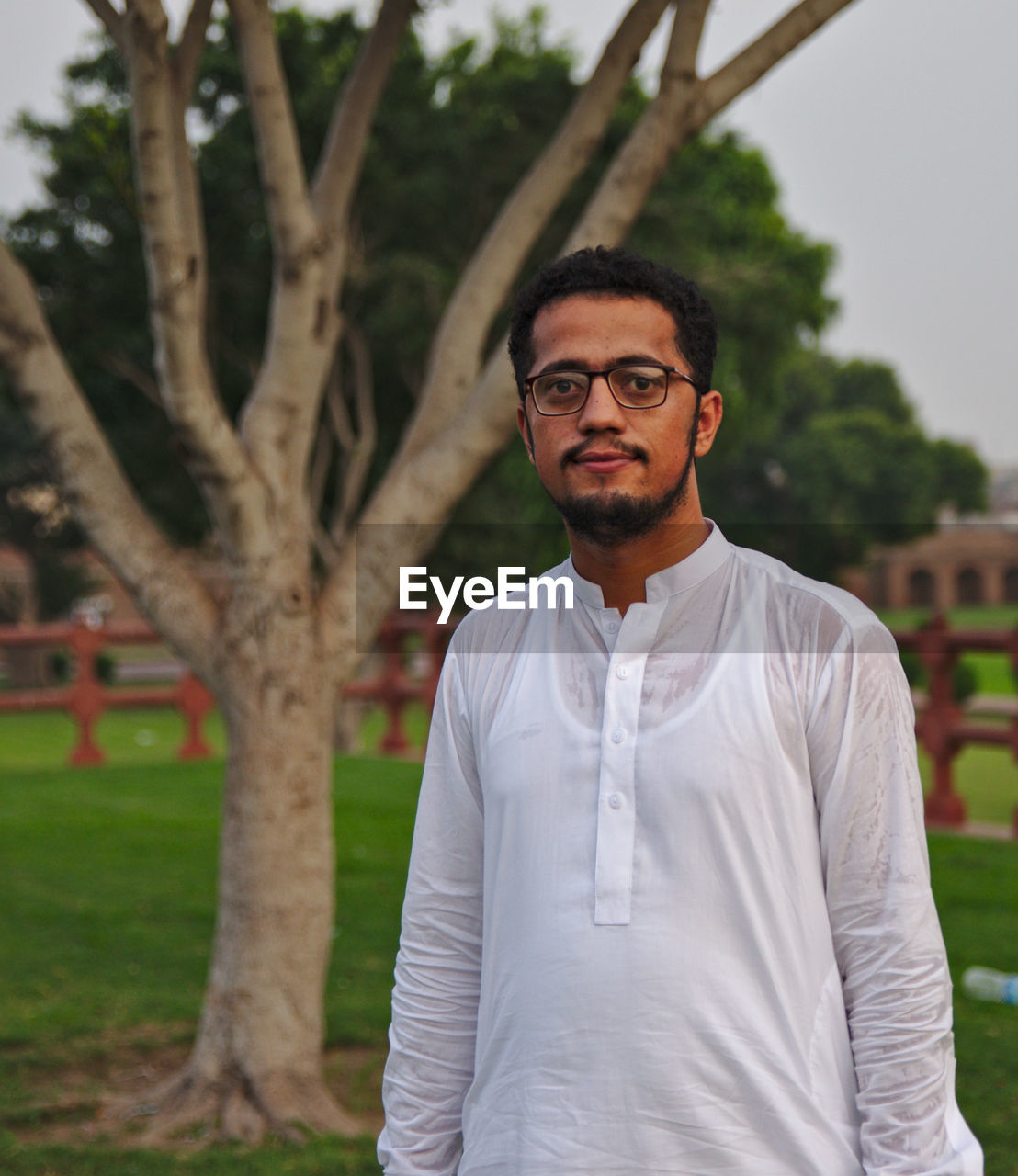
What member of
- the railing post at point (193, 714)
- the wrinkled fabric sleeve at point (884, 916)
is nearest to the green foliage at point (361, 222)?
the railing post at point (193, 714)

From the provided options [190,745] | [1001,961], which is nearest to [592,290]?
[1001,961]

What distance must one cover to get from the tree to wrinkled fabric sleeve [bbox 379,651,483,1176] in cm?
237

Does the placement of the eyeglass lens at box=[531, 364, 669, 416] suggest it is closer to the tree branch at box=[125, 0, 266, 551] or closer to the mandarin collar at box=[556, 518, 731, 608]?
the mandarin collar at box=[556, 518, 731, 608]

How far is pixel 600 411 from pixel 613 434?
0.03m

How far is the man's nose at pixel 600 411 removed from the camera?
1722mm

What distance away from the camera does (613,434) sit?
1.73 meters

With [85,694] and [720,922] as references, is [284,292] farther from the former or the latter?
[85,694]

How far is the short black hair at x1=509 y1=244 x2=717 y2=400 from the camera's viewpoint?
1783 mm

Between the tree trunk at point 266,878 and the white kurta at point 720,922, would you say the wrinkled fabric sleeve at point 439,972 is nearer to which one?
the white kurta at point 720,922

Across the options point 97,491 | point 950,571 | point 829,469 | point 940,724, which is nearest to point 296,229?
point 97,491

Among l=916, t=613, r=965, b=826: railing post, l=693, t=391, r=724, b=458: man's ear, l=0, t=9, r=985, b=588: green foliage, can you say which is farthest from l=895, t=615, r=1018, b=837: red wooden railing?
l=693, t=391, r=724, b=458: man's ear

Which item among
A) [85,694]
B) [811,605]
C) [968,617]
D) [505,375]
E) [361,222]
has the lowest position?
[85,694]

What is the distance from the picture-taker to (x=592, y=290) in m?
1.79

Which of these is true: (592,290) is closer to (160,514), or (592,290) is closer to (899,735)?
(899,735)
